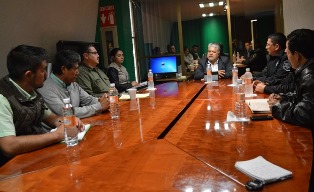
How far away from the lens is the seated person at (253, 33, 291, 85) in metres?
3.21

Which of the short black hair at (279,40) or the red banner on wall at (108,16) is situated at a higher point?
the red banner on wall at (108,16)

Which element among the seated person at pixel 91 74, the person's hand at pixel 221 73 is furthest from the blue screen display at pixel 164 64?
the seated person at pixel 91 74

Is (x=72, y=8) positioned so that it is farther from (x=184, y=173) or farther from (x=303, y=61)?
(x=184, y=173)

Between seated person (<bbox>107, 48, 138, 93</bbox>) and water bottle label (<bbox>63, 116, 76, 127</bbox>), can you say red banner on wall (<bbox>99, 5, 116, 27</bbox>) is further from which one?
water bottle label (<bbox>63, 116, 76, 127</bbox>)

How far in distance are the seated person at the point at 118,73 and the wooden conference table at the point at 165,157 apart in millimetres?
2453

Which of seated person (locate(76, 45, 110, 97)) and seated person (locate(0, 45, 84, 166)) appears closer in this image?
seated person (locate(0, 45, 84, 166))

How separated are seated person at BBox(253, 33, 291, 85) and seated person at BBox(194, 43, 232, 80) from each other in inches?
34.4

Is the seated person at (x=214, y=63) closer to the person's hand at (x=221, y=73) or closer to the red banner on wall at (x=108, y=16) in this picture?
the person's hand at (x=221, y=73)

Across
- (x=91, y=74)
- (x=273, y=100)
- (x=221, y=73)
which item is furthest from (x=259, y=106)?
(x=91, y=74)

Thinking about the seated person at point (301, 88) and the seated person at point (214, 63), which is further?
the seated person at point (214, 63)

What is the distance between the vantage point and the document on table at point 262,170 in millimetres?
950

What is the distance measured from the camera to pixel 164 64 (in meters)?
6.11

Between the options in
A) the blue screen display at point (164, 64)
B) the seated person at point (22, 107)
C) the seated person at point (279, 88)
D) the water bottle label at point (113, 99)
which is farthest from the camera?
the blue screen display at point (164, 64)

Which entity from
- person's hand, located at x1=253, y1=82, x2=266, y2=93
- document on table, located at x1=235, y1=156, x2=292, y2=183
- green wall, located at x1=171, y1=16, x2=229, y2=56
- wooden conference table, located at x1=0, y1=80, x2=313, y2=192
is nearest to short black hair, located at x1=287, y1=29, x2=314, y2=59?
wooden conference table, located at x1=0, y1=80, x2=313, y2=192
